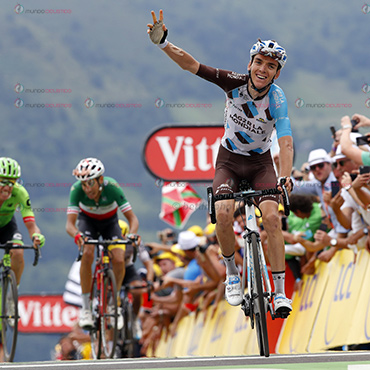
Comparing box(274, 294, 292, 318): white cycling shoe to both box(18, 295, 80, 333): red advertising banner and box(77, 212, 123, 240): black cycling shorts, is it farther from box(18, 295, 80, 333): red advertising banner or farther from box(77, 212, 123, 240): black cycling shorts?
box(18, 295, 80, 333): red advertising banner

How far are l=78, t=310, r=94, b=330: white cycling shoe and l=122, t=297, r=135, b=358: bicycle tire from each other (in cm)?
321

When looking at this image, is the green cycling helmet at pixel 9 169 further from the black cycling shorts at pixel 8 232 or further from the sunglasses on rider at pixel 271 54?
the sunglasses on rider at pixel 271 54

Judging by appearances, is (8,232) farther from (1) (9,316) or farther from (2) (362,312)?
(2) (362,312)

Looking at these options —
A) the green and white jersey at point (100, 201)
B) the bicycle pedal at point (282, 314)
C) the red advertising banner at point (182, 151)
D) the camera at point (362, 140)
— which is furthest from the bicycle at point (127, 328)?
the bicycle pedal at point (282, 314)

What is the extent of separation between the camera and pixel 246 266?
27.0ft

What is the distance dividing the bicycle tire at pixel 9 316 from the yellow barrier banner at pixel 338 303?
3.55 meters

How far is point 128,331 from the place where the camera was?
590 inches

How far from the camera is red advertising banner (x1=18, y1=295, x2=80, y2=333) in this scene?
157 ft

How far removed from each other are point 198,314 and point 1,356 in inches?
228

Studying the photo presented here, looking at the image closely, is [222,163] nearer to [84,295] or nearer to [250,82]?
[250,82]

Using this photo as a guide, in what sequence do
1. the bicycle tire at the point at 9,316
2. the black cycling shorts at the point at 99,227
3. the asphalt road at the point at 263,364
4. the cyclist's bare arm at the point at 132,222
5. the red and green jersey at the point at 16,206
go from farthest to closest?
1. the black cycling shorts at the point at 99,227
2. the cyclist's bare arm at the point at 132,222
3. the red and green jersey at the point at 16,206
4. the bicycle tire at the point at 9,316
5. the asphalt road at the point at 263,364

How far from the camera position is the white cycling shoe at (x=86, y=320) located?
11.6 metres

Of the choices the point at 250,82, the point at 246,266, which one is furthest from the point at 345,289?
the point at 250,82

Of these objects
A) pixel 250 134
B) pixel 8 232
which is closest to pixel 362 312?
pixel 250 134
